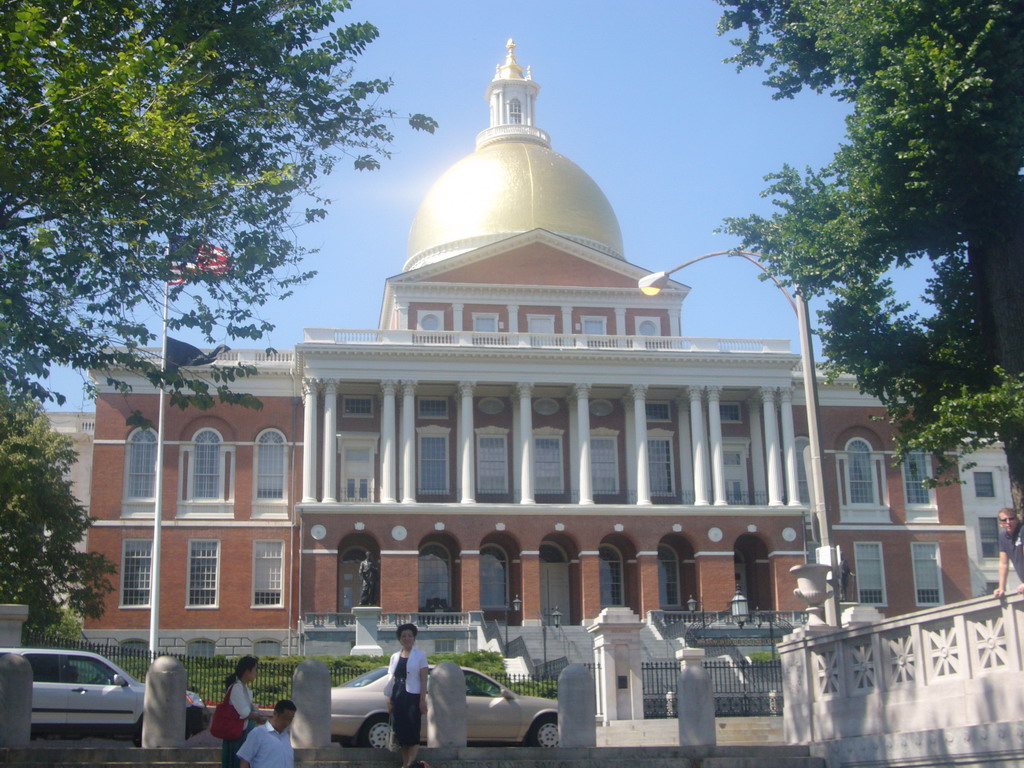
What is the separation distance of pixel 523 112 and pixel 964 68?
54.5 meters

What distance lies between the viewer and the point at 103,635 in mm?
51969

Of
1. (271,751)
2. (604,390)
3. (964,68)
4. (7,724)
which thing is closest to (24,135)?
(7,724)

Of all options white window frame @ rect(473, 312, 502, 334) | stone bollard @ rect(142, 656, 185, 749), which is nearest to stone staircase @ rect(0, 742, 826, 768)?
stone bollard @ rect(142, 656, 185, 749)

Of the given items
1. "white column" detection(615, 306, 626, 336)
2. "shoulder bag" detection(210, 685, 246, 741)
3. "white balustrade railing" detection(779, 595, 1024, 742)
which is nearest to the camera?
"white balustrade railing" detection(779, 595, 1024, 742)

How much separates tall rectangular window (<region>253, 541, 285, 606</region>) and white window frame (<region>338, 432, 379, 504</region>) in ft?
11.8

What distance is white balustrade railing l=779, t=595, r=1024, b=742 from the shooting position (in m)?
13.2

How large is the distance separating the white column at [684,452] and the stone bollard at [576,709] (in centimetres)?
4040

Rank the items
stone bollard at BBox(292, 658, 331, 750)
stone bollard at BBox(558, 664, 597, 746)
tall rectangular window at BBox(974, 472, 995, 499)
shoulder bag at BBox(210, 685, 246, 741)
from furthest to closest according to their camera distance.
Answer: tall rectangular window at BBox(974, 472, 995, 499) < stone bollard at BBox(558, 664, 597, 746) < stone bollard at BBox(292, 658, 331, 750) < shoulder bag at BBox(210, 685, 246, 741)

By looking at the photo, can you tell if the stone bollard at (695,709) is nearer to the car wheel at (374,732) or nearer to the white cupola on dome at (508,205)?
the car wheel at (374,732)

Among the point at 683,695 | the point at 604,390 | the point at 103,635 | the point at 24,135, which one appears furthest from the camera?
the point at 604,390

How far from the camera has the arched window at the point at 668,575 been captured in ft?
186

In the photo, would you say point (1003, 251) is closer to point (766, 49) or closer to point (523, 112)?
point (766, 49)

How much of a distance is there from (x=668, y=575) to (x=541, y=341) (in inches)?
453

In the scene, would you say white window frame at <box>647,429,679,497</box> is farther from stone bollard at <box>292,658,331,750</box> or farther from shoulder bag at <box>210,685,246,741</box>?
shoulder bag at <box>210,685,246,741</box>
